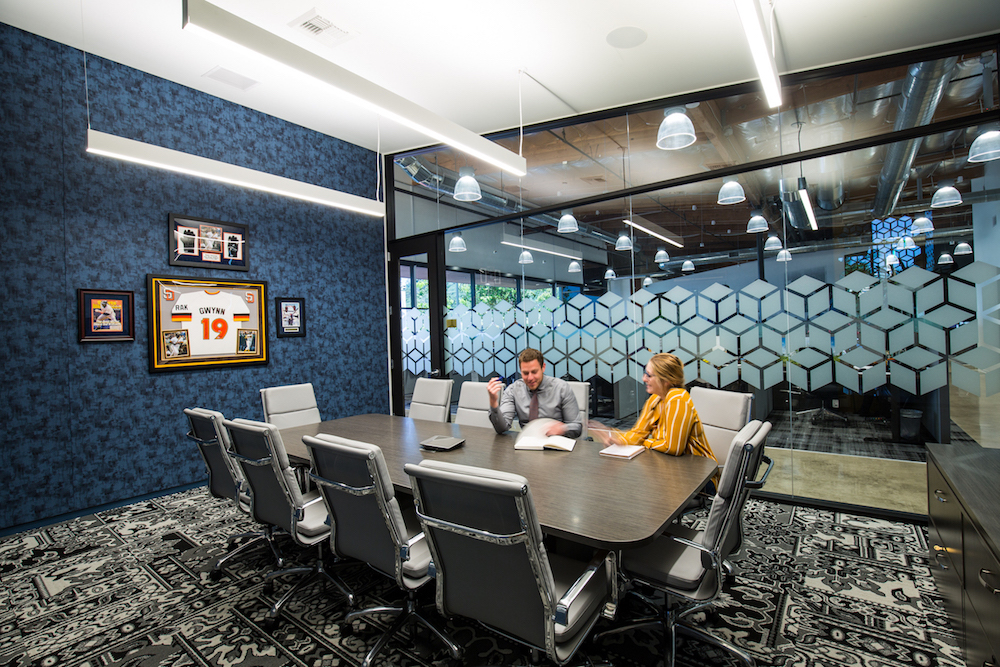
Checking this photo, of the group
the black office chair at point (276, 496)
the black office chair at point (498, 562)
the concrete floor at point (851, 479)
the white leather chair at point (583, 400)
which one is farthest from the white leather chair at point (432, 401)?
the concrete floor at point (851, 479)

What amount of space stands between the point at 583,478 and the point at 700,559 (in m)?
0.52

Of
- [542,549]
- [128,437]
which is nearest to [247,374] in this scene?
[128,437]

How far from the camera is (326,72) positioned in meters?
2.21

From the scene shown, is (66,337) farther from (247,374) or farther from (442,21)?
(442,21)

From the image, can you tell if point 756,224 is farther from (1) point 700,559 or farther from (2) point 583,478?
(1) point 700,559

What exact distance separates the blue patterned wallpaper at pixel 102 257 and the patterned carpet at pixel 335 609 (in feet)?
2.15

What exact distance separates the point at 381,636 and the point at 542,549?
3.59 ft

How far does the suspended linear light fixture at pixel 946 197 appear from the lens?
3.13 metres

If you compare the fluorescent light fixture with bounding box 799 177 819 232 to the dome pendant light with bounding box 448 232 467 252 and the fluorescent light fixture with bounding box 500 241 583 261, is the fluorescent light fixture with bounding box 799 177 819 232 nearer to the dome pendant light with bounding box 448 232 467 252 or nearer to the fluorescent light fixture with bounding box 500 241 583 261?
the fluorescent light fixture with bounding box 500 241 583 261

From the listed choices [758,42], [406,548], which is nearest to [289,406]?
[406,548]

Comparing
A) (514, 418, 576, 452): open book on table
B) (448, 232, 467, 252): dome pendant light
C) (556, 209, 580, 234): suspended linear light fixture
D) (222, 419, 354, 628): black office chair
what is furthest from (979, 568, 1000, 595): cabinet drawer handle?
(448, 232, 467, 252): dome pendant light

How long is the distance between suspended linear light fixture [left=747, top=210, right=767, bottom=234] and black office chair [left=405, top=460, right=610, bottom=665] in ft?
10.1

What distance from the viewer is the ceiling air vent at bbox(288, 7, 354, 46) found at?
317 centimetres

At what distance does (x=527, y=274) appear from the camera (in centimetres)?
489
